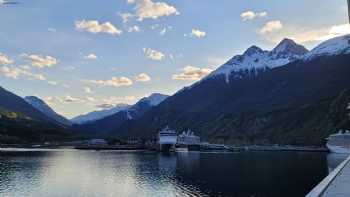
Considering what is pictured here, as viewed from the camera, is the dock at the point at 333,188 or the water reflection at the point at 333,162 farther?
the water reflection at the point at 333,162

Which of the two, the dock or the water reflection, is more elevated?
the dock

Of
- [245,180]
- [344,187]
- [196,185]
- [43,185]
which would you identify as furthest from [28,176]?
[344,187]

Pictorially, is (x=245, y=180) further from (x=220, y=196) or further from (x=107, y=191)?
(x=107, y=191)

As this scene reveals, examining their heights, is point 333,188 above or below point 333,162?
above

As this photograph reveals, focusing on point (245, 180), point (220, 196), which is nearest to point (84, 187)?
point (220, 196)

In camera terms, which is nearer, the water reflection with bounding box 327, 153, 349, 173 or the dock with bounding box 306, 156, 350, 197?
the dock with bounding box 306, 156, 350, 197

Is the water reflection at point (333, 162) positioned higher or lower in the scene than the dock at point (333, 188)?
lower

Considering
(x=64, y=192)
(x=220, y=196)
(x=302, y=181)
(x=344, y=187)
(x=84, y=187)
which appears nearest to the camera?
(x=344, y=187)

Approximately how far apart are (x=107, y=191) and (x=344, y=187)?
4495cm

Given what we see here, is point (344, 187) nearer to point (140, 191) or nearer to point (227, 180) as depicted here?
point (140, 191)

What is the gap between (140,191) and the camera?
77250 millimetres

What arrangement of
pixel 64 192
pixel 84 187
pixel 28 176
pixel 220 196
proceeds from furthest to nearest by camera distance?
1. pixel 28 176
2. pixel 84 187
3. pixel 64 192
4. pixel 220 196

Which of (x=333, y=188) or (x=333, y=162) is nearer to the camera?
(x=333, y=188)

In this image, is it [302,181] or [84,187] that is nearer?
[84,187]
